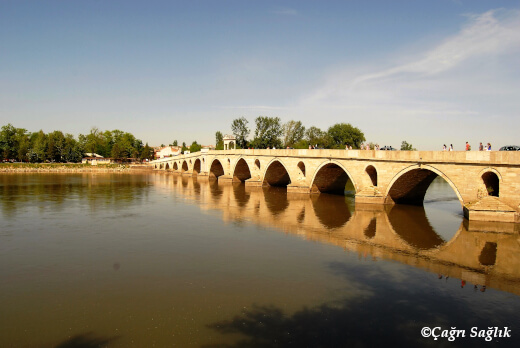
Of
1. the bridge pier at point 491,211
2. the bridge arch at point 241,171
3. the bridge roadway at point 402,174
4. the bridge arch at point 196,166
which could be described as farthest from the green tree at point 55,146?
the bridge pier at point 491,211

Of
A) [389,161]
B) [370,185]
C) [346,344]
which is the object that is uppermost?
[389,161]

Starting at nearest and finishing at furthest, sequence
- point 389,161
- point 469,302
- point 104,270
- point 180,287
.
Answer: point 469,302 → point 180,287 → point 104,270 → point 389,161

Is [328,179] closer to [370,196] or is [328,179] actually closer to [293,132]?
[370,196]

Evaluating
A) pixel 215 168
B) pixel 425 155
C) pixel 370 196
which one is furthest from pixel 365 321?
pixel 215 168

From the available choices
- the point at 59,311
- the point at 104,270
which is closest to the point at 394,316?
the point at 59,311

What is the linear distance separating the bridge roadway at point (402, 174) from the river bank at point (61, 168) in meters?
46.0

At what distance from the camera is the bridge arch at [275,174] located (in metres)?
36.1

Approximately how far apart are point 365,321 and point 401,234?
365 inches

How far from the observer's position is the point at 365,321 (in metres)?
7.93

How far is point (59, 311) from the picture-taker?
8.27 meters

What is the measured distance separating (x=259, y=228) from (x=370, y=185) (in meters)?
10.0

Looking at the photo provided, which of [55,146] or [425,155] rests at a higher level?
[55,146]

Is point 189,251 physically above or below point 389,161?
below

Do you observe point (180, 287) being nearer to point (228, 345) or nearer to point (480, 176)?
point (228, 345)
